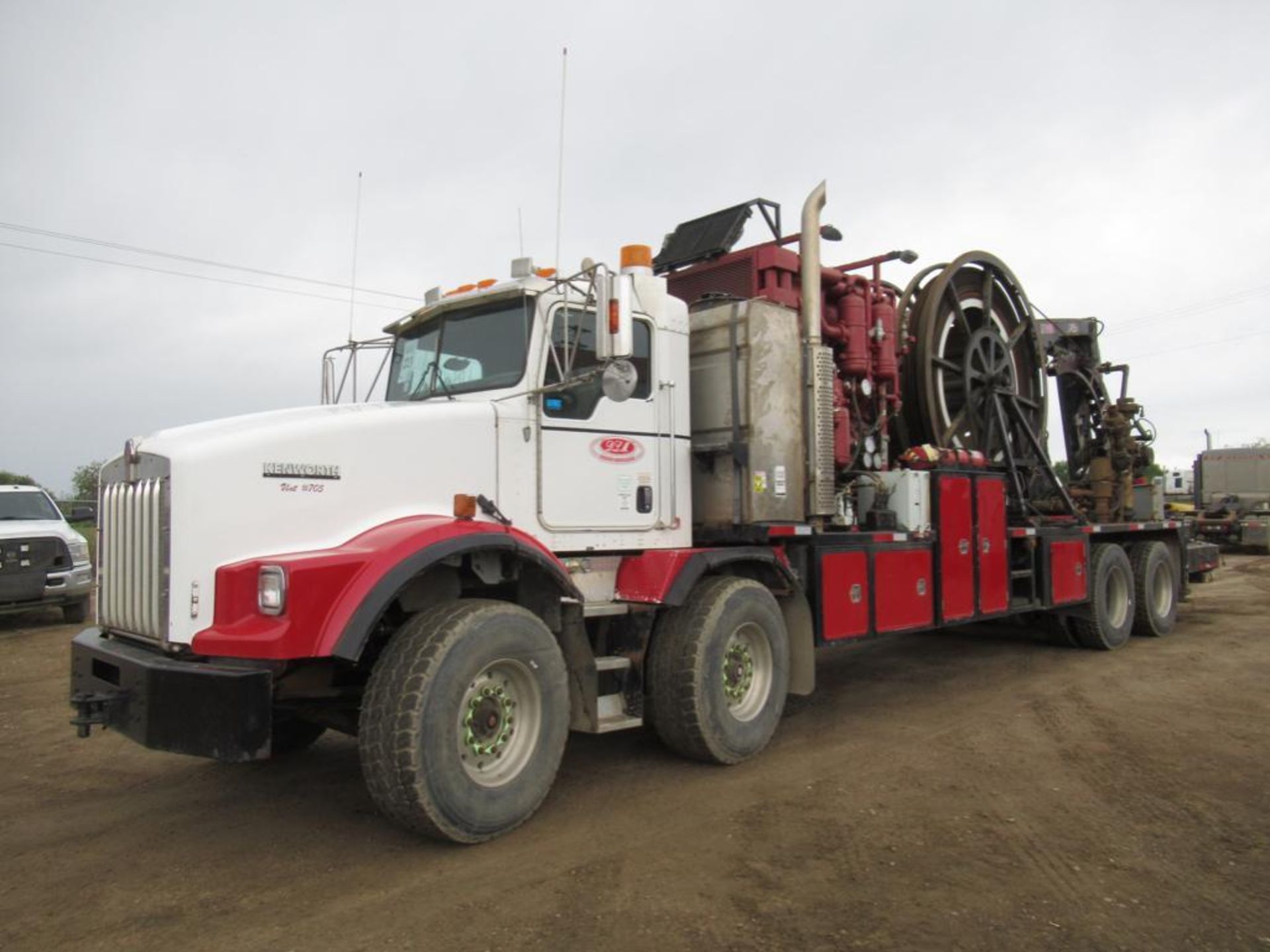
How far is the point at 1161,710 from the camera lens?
7094mm

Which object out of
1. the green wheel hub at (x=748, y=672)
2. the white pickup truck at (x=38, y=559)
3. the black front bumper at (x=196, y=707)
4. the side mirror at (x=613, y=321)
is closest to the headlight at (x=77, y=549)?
the white pickup truck at (x=38, y=559)

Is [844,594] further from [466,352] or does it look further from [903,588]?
[466,352]

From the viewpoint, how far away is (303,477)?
171 inches

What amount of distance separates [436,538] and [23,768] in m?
3.72

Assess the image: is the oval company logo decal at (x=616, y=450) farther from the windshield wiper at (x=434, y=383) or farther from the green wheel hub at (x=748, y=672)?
the green wheel hub at (x=748, y=672)

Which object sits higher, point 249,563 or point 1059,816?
point 249,563

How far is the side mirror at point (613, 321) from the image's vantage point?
475cm

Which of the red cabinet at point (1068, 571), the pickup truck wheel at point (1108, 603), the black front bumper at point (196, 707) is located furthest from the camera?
the pickup truck wheel at point (1108, 603)

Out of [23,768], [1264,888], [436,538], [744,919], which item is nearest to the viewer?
[744,919]

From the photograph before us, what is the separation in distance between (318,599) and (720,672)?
8.62ft

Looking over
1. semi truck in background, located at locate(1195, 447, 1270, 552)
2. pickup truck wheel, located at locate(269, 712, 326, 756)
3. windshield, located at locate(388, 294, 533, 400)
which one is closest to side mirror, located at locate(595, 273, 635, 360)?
windshield, located at locate(388, 294, 533, 400)

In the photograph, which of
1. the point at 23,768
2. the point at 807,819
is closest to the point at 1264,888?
the point at 807,819

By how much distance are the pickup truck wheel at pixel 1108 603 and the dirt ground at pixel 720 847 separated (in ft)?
9.07

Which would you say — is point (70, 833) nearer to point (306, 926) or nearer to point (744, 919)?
point (306, 926)
